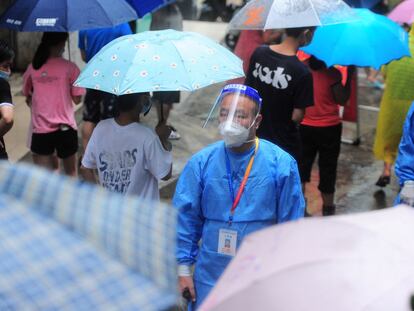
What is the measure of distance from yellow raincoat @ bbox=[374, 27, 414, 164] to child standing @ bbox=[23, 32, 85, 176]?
115 inches

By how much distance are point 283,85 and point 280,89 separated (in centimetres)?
4

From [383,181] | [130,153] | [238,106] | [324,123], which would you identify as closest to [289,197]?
[238,106]

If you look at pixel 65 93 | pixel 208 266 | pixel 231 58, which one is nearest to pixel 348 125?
pixel 65 93

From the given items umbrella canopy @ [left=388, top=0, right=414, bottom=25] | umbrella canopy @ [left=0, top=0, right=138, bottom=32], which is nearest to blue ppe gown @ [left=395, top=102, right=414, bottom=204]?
umbrella canopy @ [left=388, top=0, right=414, bottom=25]

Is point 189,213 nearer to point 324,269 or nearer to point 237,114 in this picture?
point 237,114

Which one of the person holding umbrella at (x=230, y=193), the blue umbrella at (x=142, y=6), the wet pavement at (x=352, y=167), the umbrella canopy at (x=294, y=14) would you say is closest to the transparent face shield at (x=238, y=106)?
the person holding umbrella at (x=230, y=193)

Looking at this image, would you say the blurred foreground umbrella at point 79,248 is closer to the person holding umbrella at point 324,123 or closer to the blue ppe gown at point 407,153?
the blue ppe gown at point 407,153

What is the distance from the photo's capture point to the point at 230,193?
11.0ft

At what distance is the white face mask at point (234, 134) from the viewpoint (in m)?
3.36

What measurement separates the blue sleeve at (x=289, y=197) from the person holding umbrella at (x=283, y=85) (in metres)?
1.57

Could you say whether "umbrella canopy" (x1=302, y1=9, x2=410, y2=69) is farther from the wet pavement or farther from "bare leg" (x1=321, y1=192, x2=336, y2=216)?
the wet pavement

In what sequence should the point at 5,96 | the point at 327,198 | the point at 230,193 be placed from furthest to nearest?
the point at 327,198, the point at 5,96, the point at 230,193

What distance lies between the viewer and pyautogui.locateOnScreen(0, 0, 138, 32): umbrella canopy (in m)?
4.96

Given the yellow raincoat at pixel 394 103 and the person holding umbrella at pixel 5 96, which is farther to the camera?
the yellow raincoat at pixel 394 103
